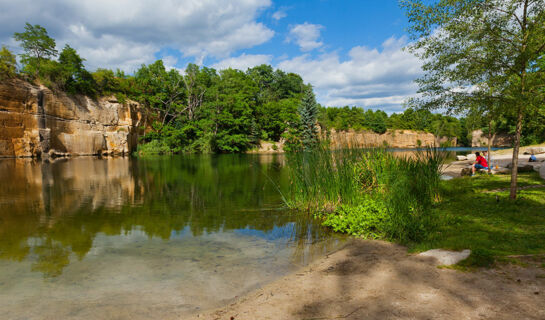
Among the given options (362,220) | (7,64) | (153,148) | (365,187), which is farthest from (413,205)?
(153,148)

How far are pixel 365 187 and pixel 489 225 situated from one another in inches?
129

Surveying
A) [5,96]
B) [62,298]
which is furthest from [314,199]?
[5,96]

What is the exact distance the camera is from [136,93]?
45938mm

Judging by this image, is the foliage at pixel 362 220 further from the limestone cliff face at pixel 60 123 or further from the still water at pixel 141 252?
the limestone cliff face at pixel 60 123

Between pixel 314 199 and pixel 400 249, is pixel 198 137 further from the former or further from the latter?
pixel 400 249

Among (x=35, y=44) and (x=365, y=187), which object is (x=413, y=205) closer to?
(x=365, y=187)

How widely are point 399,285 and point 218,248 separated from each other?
335 cm

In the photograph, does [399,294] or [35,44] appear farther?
[35,44]

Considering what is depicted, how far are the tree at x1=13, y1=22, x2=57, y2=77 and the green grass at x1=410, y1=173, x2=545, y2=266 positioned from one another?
141ft

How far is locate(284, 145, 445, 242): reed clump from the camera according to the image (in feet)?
19.3

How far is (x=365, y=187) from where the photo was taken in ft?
27.7

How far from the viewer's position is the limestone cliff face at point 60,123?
30641mm

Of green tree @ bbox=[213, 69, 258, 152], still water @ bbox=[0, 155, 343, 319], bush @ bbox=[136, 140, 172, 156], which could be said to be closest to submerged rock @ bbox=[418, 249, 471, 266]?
still water @ bbox=[0, 155, 343, 319]

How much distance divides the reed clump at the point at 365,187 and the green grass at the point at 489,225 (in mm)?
450
